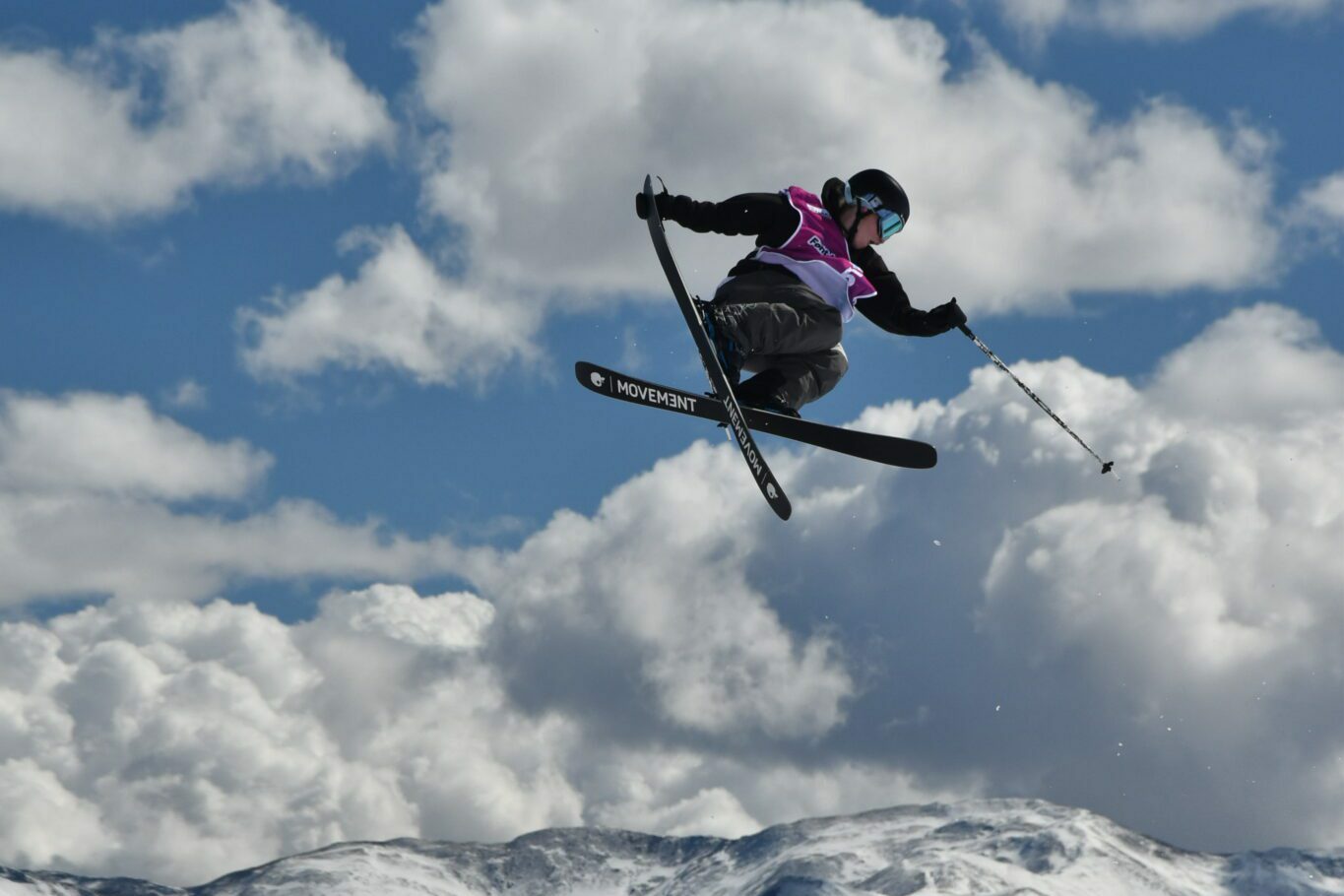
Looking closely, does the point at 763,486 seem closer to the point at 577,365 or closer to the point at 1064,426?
the point at 577,365

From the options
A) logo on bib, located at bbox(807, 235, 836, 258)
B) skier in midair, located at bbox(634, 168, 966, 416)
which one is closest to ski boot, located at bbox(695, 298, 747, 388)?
skier in midair, located at bbox(634, 168, 966, 416)

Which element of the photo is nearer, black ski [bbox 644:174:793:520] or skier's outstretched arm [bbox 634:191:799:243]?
skier's outstretched arm [bbox 634:191:799:243]

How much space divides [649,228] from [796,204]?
63.4 inches

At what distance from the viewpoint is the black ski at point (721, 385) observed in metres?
17.3

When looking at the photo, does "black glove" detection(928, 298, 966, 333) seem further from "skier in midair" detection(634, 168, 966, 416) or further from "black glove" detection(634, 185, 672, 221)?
"black glove" detection(634, 185, 672, 221)

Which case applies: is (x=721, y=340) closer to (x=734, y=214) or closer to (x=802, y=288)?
(x=802, y=288)

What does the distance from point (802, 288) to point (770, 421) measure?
1553 mm

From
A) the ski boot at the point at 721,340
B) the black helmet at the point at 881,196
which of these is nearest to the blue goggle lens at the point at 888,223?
the black helmet at the point at 881,196

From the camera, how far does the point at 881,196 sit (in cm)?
1689

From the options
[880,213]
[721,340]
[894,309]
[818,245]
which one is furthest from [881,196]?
[721,340]

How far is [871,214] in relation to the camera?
17.0 meters

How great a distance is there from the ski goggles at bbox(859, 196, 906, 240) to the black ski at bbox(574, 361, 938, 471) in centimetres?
233

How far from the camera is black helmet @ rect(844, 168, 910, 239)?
16.9m

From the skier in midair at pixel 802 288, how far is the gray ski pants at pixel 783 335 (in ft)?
0.03
